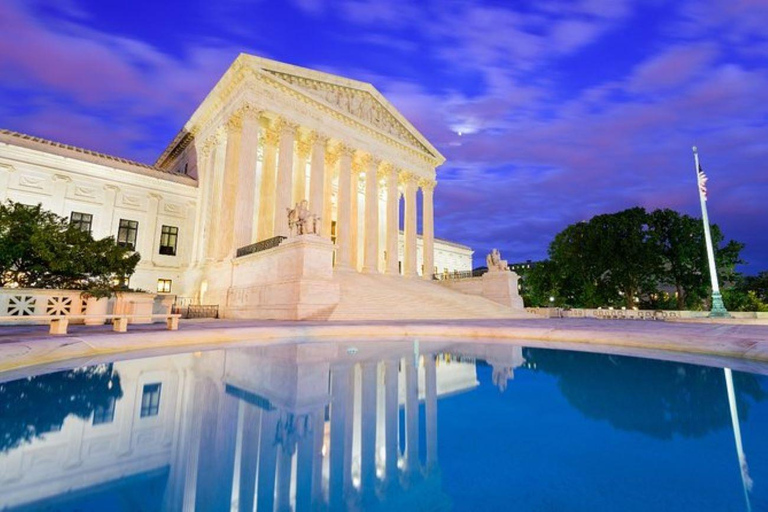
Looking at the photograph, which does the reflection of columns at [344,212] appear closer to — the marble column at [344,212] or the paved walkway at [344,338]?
the marble column at [344,212]

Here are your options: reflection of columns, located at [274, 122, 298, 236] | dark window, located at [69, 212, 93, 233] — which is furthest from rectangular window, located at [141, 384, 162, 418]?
dark window, located at [69, 212, 93, 233]

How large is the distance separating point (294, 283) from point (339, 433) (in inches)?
587

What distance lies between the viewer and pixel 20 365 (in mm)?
5828

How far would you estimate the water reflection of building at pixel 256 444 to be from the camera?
91.4 inches

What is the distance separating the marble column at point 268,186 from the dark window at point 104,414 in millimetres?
23700

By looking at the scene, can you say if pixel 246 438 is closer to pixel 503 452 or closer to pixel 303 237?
pixel 503 452

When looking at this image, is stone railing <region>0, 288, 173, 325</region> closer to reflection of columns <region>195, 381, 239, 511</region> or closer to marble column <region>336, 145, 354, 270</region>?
reflection of columns <region>195, 381, 239, 511</region>

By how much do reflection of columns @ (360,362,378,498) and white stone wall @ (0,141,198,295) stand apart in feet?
84.7

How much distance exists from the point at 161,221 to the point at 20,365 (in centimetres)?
2622

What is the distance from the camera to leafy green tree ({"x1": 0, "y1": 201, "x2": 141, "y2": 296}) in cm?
1210

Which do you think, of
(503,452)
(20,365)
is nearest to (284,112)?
(20,365)

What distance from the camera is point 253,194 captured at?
24469mm

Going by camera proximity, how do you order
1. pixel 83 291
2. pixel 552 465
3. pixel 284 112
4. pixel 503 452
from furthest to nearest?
pixel 284 112 < pixel 83 291 < pixel 503 452 < pixel 552 465

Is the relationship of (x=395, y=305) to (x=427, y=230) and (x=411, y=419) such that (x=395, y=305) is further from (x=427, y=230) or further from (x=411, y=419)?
(x=427, y=230)
